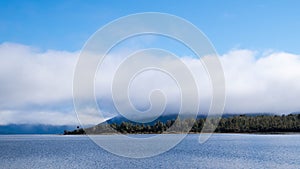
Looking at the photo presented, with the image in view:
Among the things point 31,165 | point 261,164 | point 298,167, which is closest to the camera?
point 298,167

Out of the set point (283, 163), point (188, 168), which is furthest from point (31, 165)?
point (283, 163)

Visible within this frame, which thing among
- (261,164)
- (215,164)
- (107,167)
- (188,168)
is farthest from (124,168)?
(261,164)

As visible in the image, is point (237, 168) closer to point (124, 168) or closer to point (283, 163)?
point (283, 163)

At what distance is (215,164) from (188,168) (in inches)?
274

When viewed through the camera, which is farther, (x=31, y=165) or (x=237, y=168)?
(x=31, y=165)

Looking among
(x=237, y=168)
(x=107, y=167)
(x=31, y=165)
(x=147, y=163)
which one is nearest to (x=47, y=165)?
(x=31, y=165)

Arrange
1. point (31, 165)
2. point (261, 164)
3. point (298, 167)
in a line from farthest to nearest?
point (31, 165) < point (261, 164) < point (298, 167)

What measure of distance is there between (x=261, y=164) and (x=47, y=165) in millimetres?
36087

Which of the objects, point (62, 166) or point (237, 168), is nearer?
point (237, 168)

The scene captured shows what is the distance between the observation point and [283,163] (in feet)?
212

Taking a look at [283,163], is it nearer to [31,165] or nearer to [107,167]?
[107,167]

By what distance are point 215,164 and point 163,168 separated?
10219 millimetres

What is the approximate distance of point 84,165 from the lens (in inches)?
2623

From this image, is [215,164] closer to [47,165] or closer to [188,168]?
[188,168]
